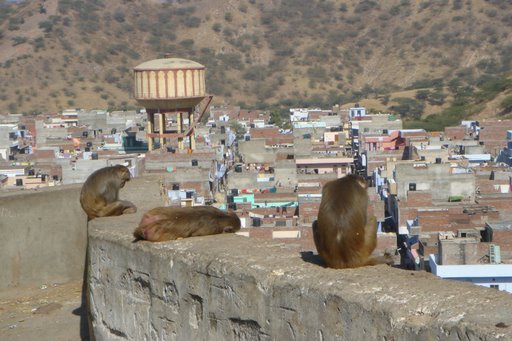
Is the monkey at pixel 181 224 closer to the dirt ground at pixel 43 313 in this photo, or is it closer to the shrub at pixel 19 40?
the dirt ground at pixel 43 313

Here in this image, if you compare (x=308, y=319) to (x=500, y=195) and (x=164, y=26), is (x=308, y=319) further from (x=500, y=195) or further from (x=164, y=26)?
(x=164, y=26)

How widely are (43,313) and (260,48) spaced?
60075mm

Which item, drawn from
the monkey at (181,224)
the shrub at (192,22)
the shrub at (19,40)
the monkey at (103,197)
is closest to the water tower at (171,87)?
the monkey at (103,197)

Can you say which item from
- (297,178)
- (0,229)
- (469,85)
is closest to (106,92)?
(469,85)

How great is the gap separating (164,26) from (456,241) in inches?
2132

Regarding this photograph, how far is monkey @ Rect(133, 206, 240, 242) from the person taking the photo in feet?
11.9

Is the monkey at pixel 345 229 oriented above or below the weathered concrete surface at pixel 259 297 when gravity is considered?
above

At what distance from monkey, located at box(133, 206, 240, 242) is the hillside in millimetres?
48264

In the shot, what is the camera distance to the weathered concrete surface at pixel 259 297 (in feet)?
8.10

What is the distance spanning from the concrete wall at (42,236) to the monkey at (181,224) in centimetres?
171

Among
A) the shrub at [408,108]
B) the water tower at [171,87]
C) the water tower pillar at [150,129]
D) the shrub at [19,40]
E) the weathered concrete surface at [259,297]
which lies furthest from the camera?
the shrub at [19,40]

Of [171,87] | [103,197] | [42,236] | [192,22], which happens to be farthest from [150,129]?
[192,22]

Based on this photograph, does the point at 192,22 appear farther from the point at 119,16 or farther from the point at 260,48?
the point at 260,48

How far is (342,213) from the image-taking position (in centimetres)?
315
